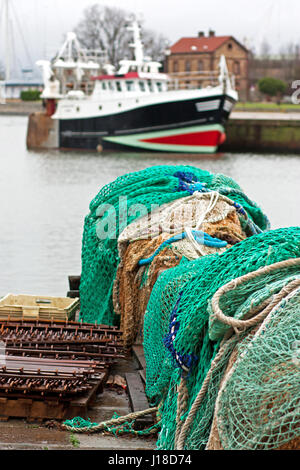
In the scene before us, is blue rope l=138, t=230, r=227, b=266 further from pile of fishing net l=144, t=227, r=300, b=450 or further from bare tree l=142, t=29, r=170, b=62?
bare tree l=142, t=29, r=170, b=62

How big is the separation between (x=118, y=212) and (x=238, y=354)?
3.54m

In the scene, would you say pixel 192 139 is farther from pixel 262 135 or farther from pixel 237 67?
pixel 237 67

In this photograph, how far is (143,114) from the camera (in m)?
41.2

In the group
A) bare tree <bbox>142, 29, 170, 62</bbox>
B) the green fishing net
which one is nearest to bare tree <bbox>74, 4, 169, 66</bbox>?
bare tree <bbox>142, 29, 170, 62</bbox>

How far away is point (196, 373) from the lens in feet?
11.9

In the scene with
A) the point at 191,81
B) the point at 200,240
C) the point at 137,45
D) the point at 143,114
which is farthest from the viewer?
the point at 191,81

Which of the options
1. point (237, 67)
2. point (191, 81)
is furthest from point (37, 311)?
point (237, 67)

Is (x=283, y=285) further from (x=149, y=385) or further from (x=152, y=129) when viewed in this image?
(x=152, y=129)

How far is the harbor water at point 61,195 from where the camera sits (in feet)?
45.6

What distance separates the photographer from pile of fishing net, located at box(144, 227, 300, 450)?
9.30 feet

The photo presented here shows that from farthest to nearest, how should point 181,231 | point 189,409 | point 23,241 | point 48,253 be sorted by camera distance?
point 23,241, point 48,253, point 181,231, point 189,409

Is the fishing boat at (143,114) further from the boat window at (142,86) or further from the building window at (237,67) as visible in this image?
the building window at (237,67)

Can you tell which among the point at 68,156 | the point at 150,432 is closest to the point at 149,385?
the point at 150,432
